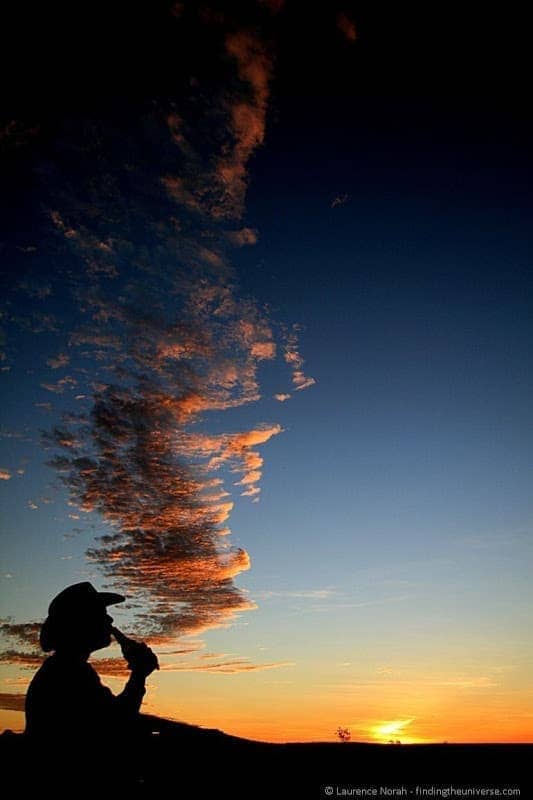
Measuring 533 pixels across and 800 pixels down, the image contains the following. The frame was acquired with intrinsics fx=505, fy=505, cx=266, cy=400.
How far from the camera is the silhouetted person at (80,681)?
405 centimetres

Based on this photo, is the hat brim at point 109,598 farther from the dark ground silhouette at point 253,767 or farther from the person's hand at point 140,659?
the dark ground silhouette at point 253,767

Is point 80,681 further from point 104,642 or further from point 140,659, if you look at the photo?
point 140,659

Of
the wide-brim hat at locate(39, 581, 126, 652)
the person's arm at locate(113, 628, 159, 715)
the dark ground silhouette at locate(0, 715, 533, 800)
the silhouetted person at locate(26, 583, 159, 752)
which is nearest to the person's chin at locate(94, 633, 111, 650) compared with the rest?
the silhouetted person at locate(26, 583, 159, 752)

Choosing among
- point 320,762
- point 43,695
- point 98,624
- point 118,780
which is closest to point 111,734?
point 118,780

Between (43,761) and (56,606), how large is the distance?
4.09ft

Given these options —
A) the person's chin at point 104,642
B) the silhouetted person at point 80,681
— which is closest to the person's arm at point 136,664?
the silhouetted person at point 80,681

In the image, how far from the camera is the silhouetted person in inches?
160

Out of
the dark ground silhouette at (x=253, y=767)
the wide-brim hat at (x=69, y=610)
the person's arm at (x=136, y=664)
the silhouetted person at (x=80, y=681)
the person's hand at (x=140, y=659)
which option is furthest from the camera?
the person's hand at (x=140, y=659)

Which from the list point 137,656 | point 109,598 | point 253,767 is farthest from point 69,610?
point 253,767

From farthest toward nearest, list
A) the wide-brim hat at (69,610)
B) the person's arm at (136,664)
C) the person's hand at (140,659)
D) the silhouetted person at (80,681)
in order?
the person's hand at (140,659)
the person's arm at (136,664)
the wide-brim hat at (69,610)
the silhouetted person at (80,681)

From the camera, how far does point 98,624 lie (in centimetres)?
481

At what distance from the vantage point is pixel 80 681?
4.36m

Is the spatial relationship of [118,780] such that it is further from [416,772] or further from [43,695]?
[416,772]

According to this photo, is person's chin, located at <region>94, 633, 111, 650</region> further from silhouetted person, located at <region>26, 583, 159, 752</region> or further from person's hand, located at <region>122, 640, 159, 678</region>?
person's hand, located at <region>122, 640, 159, 678</region>
